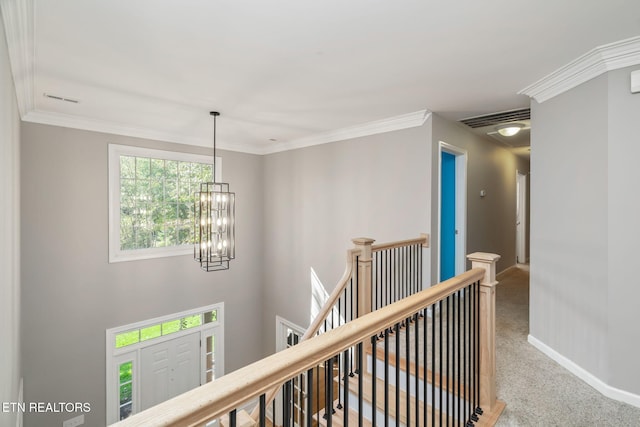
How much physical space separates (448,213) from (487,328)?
2461mm

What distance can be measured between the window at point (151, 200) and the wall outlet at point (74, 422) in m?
1.98

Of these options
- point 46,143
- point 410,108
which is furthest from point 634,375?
point 46,143

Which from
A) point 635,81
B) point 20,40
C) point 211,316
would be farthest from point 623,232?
point 211,316

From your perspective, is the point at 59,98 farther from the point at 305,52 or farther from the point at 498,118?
the point at 498,118

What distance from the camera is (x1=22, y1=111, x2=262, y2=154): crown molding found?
358 cm

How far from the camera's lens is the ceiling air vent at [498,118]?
3.56 metres

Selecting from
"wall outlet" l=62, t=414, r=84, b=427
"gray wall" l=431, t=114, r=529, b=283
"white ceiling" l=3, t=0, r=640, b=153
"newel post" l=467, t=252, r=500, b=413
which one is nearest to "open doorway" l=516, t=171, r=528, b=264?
"gray wall" l=431, t=114, r=529, b=283

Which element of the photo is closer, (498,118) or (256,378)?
(256,378)

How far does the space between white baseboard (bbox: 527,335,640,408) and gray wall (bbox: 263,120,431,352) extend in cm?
154

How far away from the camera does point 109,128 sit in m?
4.07

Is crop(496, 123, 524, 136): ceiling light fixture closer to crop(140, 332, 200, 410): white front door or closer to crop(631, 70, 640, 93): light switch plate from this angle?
crop(631, 70, 640, 93): light switch plate

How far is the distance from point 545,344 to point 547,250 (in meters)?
0.85

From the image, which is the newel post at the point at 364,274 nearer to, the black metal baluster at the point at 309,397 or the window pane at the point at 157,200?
the black metal baluster at the point at 309,397

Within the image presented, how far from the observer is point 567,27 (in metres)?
1.92
